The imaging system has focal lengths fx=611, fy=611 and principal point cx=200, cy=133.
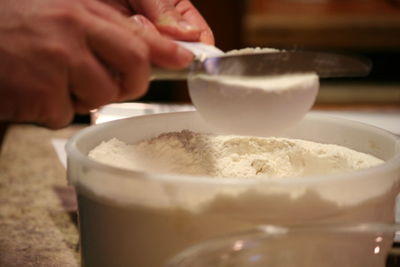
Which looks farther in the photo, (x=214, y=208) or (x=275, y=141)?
(x=275, y=141)

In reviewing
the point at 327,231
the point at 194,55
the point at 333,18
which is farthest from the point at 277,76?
the point at 333,18

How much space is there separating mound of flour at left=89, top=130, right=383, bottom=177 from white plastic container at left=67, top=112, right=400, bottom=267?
0.07 m

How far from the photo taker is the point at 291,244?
0.42 metres

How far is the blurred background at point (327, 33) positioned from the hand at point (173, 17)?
1271mm

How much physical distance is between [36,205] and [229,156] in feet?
1.03

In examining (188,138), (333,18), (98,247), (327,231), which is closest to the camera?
(327,231)

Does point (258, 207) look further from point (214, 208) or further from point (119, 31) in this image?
point (119, 31)

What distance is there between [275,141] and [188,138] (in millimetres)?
96

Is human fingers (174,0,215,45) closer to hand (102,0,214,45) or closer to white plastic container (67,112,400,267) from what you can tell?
hand (102,0,214,45)

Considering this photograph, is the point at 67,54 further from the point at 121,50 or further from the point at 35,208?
the point at 35,208

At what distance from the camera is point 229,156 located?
2.06 feet

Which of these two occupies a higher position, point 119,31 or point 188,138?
point 119,31

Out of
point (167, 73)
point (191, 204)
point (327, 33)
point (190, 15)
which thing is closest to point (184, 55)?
point (167, 73)

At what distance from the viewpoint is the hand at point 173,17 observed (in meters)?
0.61
